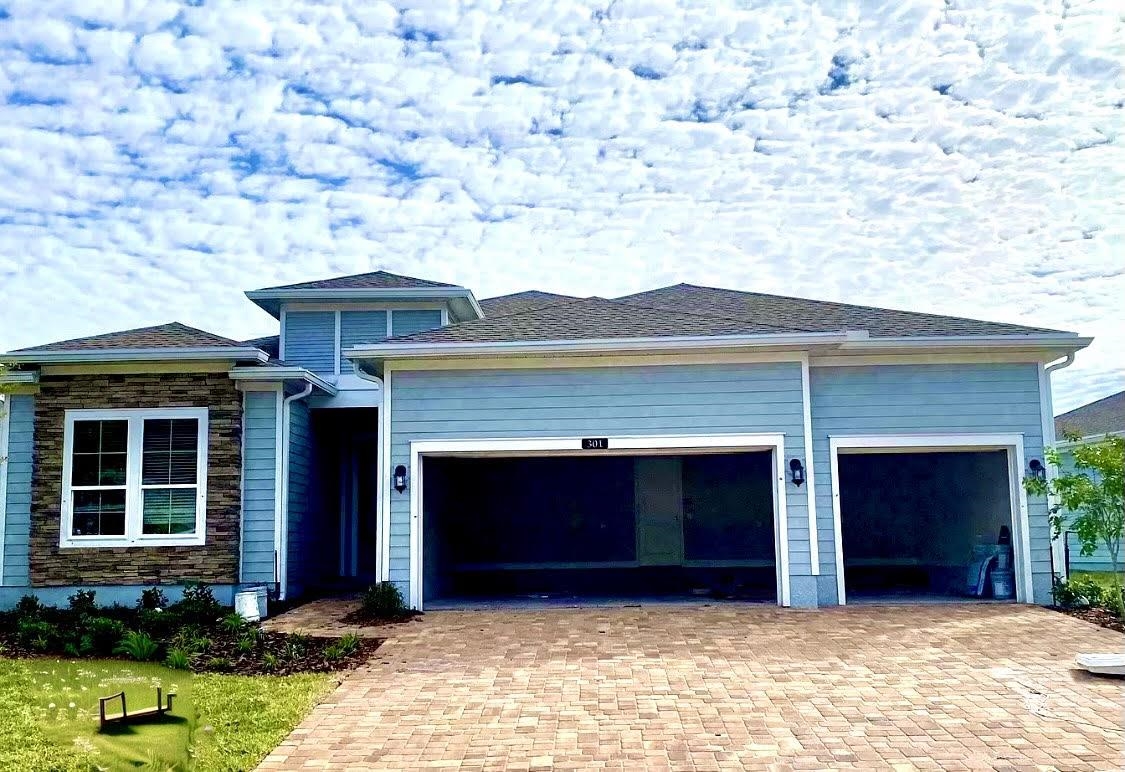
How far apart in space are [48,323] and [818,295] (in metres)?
15.2

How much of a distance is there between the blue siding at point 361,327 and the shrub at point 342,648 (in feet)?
25.0

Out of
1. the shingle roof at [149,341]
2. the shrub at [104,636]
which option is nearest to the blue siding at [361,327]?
the shingle roof at [149,341]

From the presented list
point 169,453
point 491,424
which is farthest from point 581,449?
point 169,453

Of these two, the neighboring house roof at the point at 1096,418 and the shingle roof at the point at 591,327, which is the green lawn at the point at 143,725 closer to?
the shingle roof at the point at 591,327

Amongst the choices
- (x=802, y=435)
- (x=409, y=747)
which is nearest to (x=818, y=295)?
(x=802, y=435)

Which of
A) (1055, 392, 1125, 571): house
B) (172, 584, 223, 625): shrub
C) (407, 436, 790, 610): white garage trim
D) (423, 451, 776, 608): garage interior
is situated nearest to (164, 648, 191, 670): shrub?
(172, 584, 223, 625): shrub

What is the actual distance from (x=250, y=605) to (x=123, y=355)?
379 cm

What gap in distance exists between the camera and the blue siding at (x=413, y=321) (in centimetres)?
1603

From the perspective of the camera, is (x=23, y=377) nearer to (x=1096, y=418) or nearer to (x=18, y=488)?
(x=18, y=488)

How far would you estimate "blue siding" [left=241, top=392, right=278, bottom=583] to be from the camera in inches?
490

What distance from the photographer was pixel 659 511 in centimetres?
1662

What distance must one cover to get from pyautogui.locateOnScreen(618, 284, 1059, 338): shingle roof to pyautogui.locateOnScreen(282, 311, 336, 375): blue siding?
5627mm

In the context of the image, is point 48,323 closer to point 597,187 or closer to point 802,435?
point 597,187

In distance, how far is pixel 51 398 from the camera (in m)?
12.3
